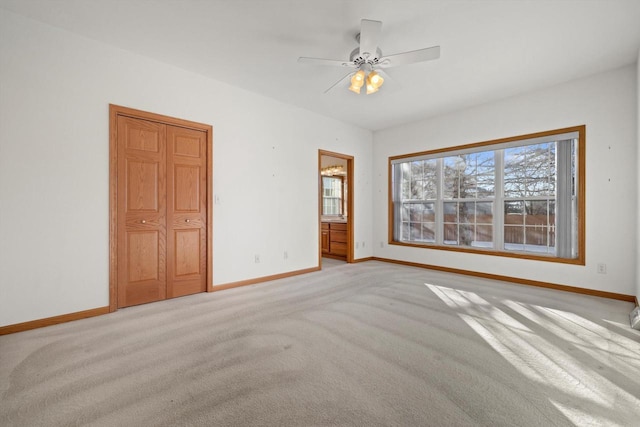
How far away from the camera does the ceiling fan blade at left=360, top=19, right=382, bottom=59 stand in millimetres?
2284

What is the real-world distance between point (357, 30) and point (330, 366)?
9.57ft

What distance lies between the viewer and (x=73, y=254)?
2.70 m

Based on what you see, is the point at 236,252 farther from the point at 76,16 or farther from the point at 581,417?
the point at 581,417

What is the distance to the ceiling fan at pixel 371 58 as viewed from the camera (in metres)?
2.37

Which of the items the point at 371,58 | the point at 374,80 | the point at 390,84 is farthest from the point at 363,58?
the point at 390,84

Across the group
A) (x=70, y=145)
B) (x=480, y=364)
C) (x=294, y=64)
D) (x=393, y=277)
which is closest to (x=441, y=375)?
(x=480, y=364)

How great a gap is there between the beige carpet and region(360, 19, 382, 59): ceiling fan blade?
257cm

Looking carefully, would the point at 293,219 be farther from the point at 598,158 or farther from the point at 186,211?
the point at 598,158

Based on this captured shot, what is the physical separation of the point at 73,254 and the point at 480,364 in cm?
368

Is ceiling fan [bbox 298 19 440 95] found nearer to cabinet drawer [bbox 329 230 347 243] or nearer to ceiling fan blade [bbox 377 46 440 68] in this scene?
ceiling fan blade [bbox 377 46 440 68]

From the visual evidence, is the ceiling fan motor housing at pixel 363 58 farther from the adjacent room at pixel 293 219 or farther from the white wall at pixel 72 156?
the white wall at pixel 72 156

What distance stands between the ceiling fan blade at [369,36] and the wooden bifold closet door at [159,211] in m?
2.29

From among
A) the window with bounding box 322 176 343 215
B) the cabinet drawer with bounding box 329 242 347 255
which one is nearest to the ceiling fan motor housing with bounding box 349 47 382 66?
the cabinet drawer with bounding box 329 242 347 255

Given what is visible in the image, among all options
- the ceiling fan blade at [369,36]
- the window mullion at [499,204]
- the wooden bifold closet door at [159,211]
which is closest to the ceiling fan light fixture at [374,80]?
the ceiling fan blade at [369,36]
